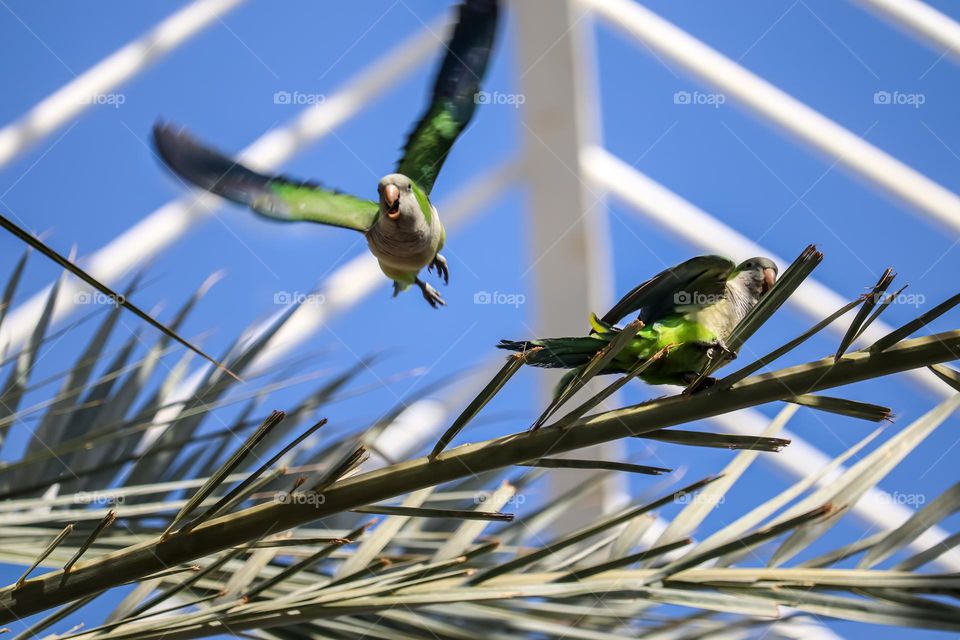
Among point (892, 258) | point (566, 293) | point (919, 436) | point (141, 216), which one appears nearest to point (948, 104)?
point (892, 258)

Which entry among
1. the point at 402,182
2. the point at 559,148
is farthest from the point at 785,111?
the point at 402,182

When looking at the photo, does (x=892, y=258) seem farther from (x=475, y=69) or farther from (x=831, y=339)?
(x=475, y=69)

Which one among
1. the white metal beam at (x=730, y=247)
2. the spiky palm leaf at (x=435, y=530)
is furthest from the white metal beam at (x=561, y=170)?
the spiky palm leaf at (x=435, y=530)

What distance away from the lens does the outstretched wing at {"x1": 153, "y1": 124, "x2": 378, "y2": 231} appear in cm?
126

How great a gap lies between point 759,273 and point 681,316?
0.24 metres

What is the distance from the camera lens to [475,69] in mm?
1316

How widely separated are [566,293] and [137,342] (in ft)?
9.43

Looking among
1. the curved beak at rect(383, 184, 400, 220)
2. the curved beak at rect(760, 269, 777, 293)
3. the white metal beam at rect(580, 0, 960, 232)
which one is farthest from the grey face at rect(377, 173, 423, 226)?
the white metal beam at rect(580, 0, 960, 232)

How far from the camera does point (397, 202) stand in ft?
3.80

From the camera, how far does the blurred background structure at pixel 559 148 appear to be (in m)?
3.96

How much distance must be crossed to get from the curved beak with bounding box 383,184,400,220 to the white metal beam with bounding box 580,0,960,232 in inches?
124

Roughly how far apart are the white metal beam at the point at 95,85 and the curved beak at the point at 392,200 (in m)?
2.97

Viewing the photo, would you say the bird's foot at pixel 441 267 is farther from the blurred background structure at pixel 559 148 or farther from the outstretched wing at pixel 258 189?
the blurred background structure at pixel 559 148

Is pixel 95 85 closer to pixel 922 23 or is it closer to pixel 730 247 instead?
pixel 730 247
